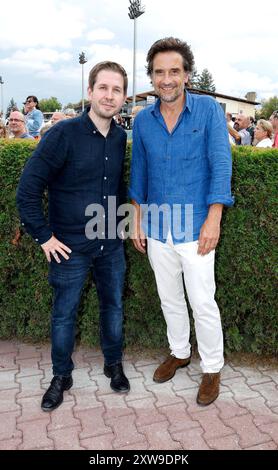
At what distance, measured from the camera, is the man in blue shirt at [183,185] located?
2744 mm

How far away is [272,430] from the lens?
275 cm

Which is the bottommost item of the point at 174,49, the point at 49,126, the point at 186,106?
the point at 186,106

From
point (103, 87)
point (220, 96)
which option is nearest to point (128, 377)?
point (103, 87)

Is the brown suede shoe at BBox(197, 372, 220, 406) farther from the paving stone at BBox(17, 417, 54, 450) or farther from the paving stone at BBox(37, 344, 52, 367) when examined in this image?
the paving stone at BBox(37, 344, 52, 367)

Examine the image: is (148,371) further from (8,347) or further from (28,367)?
(8,347)

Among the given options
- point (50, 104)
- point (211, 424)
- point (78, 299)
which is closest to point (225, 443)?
point (211, 424)

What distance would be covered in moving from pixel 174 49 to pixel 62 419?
246 cm

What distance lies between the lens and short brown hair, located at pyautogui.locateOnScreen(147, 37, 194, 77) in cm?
276

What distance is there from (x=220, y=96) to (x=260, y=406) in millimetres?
51266

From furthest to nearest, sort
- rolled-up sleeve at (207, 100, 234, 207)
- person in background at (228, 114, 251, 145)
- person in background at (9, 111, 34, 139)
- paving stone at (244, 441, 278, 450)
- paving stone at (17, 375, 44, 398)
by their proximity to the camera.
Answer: person in background at (228, 114, 251, 145), person in background at (9, 111, 34, 139), paving stone at (17, 375, 44, 398), rolled-up sleeve at (207, 100, 234, 207), paving stone at (244, 441, 278, 450)

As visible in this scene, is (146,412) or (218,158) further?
(146,412)

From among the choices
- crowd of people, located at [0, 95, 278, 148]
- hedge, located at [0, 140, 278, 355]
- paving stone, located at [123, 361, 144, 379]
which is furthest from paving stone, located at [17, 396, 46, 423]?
crowd of people, located at [0, 95, 278, 148]

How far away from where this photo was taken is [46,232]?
2.74m

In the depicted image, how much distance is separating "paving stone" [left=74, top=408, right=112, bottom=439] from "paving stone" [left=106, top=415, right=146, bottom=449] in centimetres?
5
